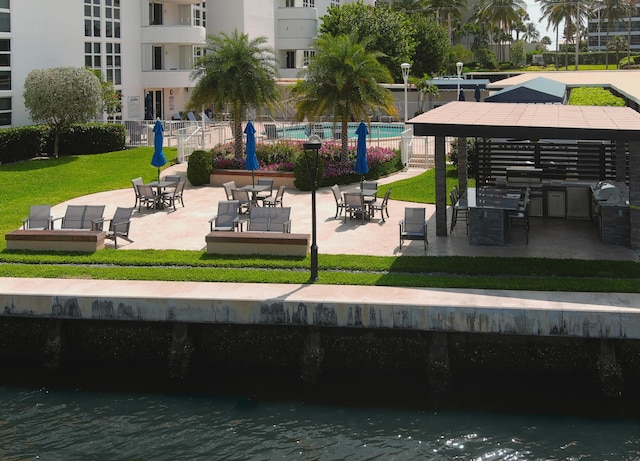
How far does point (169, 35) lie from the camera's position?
4997 cm

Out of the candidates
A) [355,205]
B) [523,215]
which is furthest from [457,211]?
[355,205]

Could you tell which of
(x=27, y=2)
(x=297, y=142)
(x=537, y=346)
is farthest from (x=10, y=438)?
(x=27, y=2)

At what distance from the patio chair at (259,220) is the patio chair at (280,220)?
102 mm

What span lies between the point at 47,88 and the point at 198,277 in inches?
850

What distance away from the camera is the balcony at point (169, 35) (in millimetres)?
49531

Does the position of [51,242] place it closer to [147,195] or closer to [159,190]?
[147,195]

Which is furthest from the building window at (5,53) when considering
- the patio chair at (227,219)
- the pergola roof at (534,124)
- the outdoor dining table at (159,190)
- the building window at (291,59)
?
the building window at (291,59)

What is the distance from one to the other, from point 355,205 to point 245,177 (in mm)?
8167

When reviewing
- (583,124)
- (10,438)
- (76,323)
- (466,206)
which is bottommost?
(10,438)

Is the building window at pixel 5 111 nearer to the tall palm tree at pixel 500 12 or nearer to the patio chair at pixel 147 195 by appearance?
the patio chair at pixel 147 195

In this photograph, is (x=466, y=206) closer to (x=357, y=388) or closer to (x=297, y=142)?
(x=357, y=388)

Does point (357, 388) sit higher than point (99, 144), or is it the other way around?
point (99, 144)

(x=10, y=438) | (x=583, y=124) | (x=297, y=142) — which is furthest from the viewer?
(x=297, y=142)

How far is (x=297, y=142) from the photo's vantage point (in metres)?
34.8
